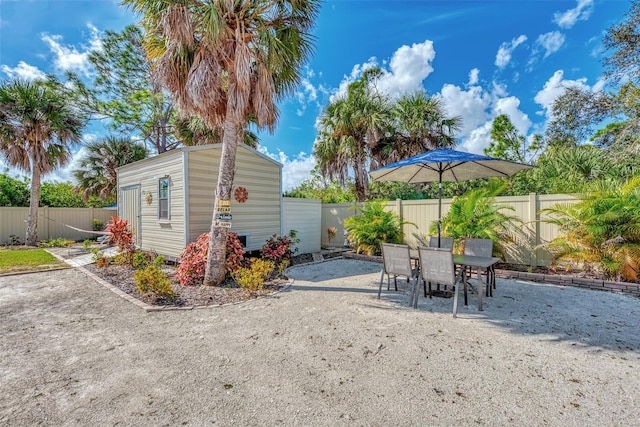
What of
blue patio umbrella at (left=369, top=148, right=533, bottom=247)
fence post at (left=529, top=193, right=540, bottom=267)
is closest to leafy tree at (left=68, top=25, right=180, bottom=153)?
blue patio umbrella at (left=369, top=148, right=533, bottom=247)

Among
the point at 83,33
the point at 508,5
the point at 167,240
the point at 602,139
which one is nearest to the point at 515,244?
the point at 508,5

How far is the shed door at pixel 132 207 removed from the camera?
26.4ft

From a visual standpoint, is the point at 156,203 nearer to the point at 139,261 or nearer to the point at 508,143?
the point at 139,261

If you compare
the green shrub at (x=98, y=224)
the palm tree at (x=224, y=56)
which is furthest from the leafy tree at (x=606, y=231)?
the green shrub at (x=98, y=224)

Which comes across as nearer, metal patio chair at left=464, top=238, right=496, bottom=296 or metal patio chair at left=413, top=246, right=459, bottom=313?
metal patio chair at left=413, top=246, right=459, bottom=313

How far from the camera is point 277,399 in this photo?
207 cm

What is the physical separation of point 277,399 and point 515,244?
Result: 260 inches

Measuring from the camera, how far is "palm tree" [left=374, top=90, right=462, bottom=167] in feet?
33.2

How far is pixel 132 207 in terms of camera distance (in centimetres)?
837

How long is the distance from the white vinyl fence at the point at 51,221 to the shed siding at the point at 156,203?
7962mm

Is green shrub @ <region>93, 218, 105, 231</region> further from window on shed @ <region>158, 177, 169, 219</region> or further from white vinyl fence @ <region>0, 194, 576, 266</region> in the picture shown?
window on shed @ <region>158, 177, 169, 219</region>

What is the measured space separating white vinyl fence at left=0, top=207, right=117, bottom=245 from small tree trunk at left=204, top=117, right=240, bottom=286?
1277 centimetres

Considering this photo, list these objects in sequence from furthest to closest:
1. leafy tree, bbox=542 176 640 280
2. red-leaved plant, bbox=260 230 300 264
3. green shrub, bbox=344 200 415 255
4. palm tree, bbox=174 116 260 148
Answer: palm tree, bbox=174 116 260 148 < green shrub, bbox=344 200 415 255 < red-leaved plant, bbox=260 230 300 264 < leafy tree, bbox=542 176 640 280

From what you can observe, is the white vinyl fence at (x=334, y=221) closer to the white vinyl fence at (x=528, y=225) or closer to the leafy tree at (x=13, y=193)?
the white vinyl fence at (x=528, y=225)
